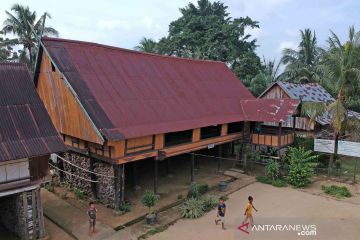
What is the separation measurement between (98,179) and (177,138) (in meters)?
5.86

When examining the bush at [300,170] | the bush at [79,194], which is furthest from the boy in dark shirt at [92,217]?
the bush at [300,170]

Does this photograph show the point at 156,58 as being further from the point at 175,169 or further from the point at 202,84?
the point at 175,169

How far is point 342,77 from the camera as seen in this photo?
20094 millimetres

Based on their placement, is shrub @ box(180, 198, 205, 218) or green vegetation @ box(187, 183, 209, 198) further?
green vegetation @ box(187, 183, 209, 198)

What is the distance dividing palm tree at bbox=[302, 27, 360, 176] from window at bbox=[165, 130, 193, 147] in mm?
8015

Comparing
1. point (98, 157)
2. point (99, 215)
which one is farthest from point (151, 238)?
point (98, 157)

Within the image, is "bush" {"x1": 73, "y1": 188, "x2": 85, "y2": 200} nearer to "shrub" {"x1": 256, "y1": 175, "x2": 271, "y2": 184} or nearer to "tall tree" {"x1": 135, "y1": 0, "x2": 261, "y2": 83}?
"shrub" {"x1": 256, "y1": 175, "x2": 271, "y2": 184}

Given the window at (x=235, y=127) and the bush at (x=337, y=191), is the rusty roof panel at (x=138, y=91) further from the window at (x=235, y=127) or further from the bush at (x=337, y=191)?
the bush at (x=337, y=191)

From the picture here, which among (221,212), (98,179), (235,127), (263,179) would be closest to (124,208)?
(98,179)

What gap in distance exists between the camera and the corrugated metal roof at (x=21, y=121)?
12.3 m

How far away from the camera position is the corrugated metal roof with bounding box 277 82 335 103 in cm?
2716

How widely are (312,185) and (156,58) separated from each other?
13.4 metres

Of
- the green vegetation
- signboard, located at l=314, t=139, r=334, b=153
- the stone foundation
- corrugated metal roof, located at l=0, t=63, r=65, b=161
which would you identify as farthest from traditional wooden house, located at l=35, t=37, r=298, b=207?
the stone foundation

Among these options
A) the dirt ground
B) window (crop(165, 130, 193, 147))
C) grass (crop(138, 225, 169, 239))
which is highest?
window (crop(165, 130, 193, 147))
